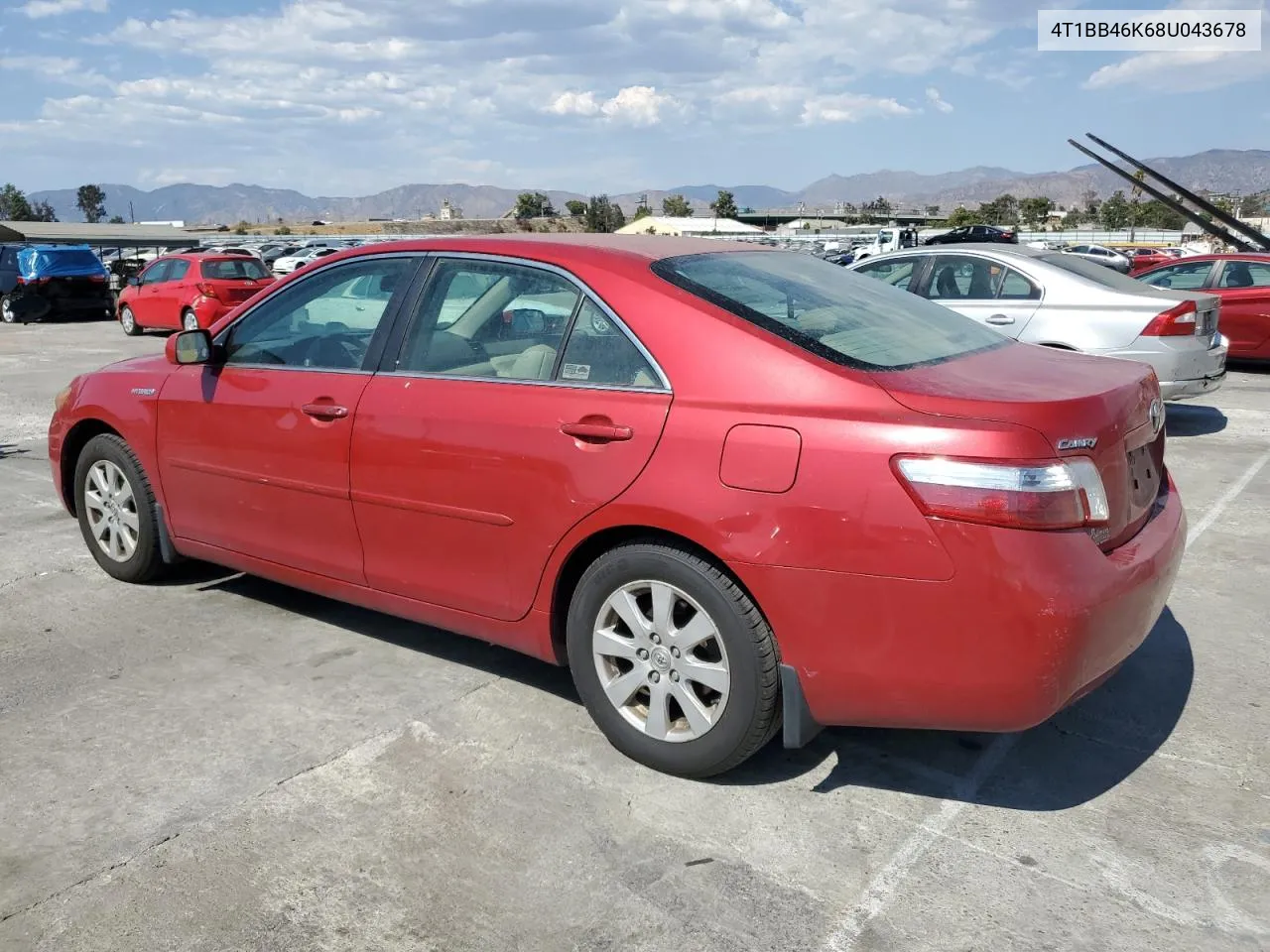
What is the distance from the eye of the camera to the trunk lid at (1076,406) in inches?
111

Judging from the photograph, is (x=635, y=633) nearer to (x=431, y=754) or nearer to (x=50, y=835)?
(x=431, y=754)

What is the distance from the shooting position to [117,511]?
5.02 m

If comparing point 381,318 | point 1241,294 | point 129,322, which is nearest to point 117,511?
A: point 381,318

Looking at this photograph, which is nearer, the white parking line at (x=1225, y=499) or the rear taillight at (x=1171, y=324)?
the white parking line at (x=1225, y=499)

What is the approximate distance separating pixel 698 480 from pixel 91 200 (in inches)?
5825

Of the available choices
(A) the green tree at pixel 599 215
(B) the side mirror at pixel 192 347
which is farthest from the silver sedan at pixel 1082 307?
(A) the green tree at pixel 599 215

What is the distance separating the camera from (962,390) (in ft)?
9.70

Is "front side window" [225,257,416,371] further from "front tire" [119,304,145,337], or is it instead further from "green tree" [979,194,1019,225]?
"green tree" [979,194,1019,225]

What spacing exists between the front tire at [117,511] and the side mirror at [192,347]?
71 cm

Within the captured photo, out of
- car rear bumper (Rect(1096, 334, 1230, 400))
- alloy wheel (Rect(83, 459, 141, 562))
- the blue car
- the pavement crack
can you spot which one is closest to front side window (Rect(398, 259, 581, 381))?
the pavement crack

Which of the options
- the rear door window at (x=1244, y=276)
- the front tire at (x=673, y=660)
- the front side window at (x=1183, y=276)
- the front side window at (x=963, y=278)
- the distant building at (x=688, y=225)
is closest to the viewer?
the front tire at (x=673, y=660)

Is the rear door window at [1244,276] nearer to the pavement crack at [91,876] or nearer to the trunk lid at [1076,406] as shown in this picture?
the trunk lid at [1076,406]

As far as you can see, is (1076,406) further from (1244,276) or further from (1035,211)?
(1035,211)

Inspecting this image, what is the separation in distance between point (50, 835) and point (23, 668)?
141 centimetres
